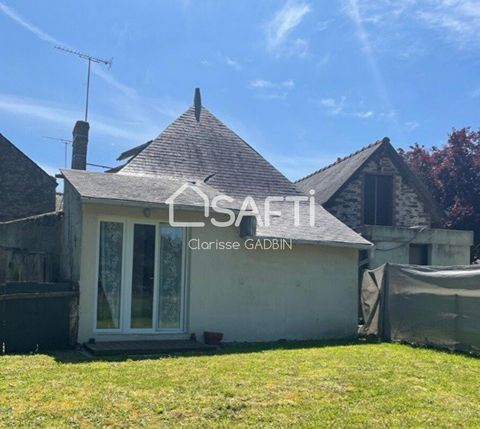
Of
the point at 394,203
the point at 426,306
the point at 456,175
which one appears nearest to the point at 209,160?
the point at 426,306

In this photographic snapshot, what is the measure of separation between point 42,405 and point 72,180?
551 cm

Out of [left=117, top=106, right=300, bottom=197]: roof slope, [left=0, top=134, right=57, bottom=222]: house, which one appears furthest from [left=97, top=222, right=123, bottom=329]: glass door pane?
[left=0, top=134, right=57, bottom=222]: house

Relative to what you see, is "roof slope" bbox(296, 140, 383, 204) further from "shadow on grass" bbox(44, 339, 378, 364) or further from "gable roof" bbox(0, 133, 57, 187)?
"gable roof" bbox(0, 133, 57, 187)

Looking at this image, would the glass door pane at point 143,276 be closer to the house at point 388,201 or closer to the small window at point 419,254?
the house at point 388,201

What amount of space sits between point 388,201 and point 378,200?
1.50 ft

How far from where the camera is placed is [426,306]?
1062cm

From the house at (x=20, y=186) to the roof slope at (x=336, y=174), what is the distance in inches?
450

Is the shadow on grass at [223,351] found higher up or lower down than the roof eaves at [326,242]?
lower down

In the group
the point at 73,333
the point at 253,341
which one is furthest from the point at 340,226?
the point at 73,333

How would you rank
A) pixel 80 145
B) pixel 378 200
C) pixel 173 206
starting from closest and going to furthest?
1. pixel 173 206
2. pixel 80 145
3. pixel 378 200

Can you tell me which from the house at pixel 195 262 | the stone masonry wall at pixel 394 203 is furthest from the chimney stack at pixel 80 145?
the stone masonry wall at pixel 394 203

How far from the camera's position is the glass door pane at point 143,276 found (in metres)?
10.2

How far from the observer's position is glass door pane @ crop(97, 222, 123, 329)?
32.8ft

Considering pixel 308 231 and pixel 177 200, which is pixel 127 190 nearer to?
pixel 177 200
